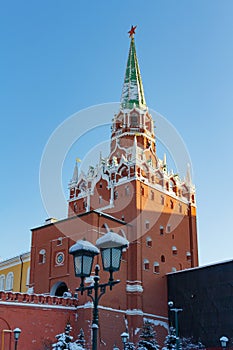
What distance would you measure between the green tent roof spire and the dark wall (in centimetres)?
1602

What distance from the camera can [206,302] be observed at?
107 ft

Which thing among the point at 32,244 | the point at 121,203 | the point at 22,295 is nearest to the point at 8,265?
the point at 32,244

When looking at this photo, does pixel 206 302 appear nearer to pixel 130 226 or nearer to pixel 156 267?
pixel 156 267

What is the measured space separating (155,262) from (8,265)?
650 inches

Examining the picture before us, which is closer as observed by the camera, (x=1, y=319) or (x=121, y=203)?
(x=1, y=319)

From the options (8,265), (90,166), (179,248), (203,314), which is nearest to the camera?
(203,314)

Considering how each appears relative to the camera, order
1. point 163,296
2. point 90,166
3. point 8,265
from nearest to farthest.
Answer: point 163,296 → point 90,166 → point 8,265

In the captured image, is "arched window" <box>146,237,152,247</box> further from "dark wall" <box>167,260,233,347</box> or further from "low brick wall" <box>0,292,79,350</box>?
"low brick wall" <box>0,292,79,350</box>

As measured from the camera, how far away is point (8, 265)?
4616cm

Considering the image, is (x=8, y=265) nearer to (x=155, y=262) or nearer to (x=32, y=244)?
(x=32, y=244)

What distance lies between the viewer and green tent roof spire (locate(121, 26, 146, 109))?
4359 centimetres

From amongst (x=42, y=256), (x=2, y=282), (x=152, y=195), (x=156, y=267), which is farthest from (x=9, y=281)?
(x=152, y=195)

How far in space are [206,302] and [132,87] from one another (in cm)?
2069

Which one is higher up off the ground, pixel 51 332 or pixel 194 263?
pixel 194 263
